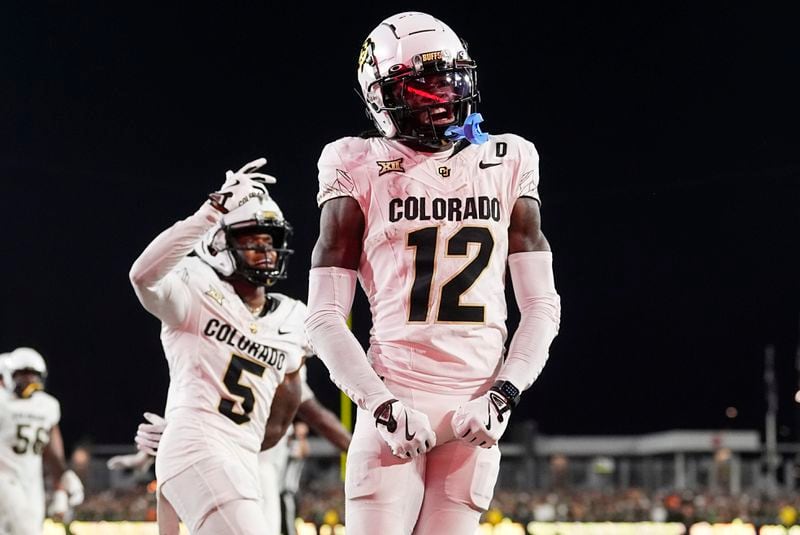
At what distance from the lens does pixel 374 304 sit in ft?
12.4

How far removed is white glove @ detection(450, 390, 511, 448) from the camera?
11.4ft

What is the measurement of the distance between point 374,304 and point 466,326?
0.31m

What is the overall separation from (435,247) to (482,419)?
519 millimetres

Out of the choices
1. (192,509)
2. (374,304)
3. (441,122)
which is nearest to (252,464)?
(192,509)

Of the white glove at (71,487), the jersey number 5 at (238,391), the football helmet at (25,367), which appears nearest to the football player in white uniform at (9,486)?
the football helmet at (25,367)

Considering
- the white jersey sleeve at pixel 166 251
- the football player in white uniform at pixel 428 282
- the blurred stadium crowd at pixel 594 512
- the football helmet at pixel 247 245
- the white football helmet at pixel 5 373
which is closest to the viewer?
the football player in white uniform at pixel 428 282

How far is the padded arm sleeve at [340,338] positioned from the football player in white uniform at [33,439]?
6.62 metres

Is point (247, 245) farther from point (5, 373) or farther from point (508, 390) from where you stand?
point (5, 373)

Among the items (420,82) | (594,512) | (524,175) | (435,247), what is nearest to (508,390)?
(435,247)

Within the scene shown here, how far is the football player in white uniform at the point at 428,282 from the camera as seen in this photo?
3.61 m

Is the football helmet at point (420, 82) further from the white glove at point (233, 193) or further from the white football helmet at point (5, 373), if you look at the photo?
the white football helmet at point (5, 373)

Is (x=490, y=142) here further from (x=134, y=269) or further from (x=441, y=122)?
(x=134, y=269)

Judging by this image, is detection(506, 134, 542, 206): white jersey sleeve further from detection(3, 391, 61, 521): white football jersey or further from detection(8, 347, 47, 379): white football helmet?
detection(3, 391, 61, 521): white football jersey

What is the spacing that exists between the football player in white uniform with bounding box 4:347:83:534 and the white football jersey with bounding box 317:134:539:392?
669 cm
